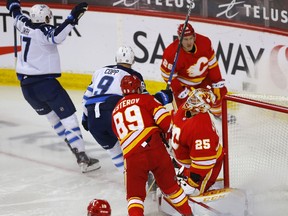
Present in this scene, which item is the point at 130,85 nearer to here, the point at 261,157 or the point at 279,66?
the point at 261,157

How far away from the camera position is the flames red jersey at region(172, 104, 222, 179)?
405cm

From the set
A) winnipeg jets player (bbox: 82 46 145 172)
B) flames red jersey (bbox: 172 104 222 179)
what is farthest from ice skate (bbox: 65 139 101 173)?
flames red jersey (bbox: 172 104 222 179)

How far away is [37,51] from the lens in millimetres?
5258

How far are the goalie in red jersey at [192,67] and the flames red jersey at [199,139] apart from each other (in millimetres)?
951

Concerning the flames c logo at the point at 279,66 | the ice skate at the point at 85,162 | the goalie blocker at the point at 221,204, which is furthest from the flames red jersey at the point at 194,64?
the goalie blocker at the point at 221,204

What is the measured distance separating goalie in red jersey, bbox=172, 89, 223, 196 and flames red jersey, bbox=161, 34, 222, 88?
940 millimetres

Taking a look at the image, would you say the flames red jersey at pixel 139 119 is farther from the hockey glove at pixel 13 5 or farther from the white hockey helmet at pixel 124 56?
the hockey glove at pixel 13 5

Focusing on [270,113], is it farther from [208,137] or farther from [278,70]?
[278,70]

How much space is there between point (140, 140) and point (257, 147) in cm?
90

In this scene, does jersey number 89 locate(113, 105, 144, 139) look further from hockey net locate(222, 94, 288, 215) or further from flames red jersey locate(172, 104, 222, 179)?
hockey net locate(222, 94, 288, 215)

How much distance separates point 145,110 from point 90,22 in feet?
Answer: 10.4

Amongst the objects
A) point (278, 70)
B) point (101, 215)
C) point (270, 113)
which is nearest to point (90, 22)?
point (278, 70)

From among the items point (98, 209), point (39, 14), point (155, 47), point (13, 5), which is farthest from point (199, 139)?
point (155, 47)

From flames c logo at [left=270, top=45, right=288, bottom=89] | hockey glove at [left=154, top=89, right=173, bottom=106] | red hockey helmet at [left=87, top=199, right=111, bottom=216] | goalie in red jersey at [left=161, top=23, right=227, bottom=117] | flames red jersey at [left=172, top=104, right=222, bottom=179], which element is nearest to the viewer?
red hockey helmet at [left=87, top=199, right=111, bottom=216]
